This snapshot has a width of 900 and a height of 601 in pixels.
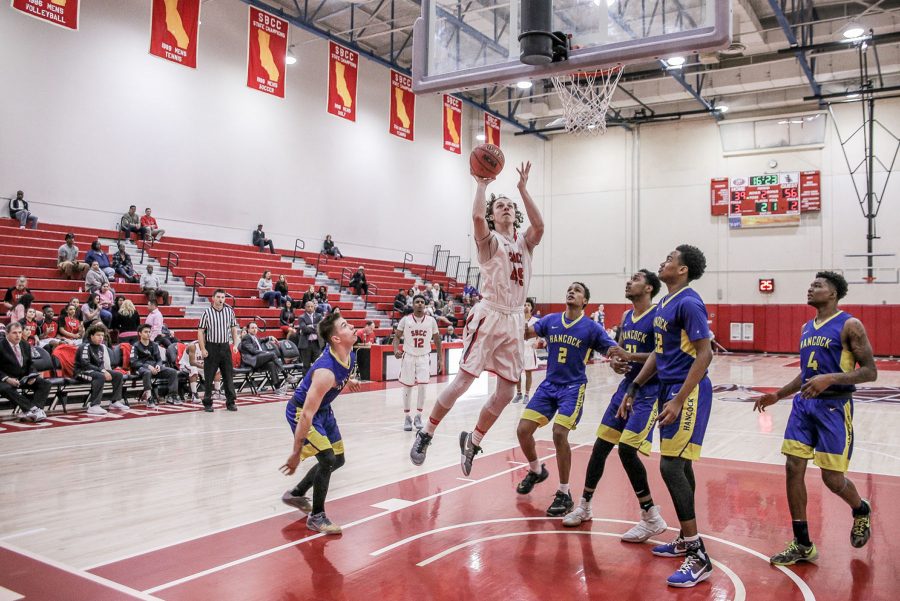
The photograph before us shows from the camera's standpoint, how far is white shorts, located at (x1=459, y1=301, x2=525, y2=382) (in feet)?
16.0

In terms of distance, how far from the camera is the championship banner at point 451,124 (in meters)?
18.0

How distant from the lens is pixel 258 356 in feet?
41.7

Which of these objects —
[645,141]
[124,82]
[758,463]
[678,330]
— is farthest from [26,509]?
[645,141]

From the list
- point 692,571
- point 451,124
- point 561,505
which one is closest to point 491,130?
point 451,124

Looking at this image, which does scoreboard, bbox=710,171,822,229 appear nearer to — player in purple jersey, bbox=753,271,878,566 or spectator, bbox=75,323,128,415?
spectator, bbox=75,323,128,415

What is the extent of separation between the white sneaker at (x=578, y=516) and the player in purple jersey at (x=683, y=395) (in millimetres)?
622

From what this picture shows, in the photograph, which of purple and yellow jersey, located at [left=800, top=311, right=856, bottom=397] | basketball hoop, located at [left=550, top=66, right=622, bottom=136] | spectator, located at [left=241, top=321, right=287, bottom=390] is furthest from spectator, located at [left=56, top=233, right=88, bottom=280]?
purple and yellow jersey, located at [left=800, top=311, right=856, bottom=397]

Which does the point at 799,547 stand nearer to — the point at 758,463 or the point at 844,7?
the point at 758,463

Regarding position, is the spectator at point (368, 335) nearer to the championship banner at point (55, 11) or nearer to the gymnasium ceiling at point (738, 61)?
the championship banner at point (55, 11)

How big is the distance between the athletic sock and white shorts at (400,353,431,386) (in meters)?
5.49

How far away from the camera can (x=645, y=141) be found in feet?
88.3

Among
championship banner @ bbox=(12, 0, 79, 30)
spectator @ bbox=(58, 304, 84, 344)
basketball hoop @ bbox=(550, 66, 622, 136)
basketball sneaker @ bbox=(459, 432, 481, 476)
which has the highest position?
championship banner @ bbox=(12, 0, 79, 30)

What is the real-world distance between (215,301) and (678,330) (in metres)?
7.73

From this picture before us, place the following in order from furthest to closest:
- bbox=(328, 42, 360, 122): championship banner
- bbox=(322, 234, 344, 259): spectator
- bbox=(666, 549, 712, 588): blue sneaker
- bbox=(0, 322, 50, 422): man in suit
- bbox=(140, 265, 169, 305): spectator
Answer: bbox=(322, 234, 344, 259): spectator → bbox=(328, 42, 360, 122): championship banner → bbox=(140, 265, 169, 305): spectator → bbox=(0, 322, 50, 422): man in suit → bbox=(666, 549, 712, 588): blue sneaker
